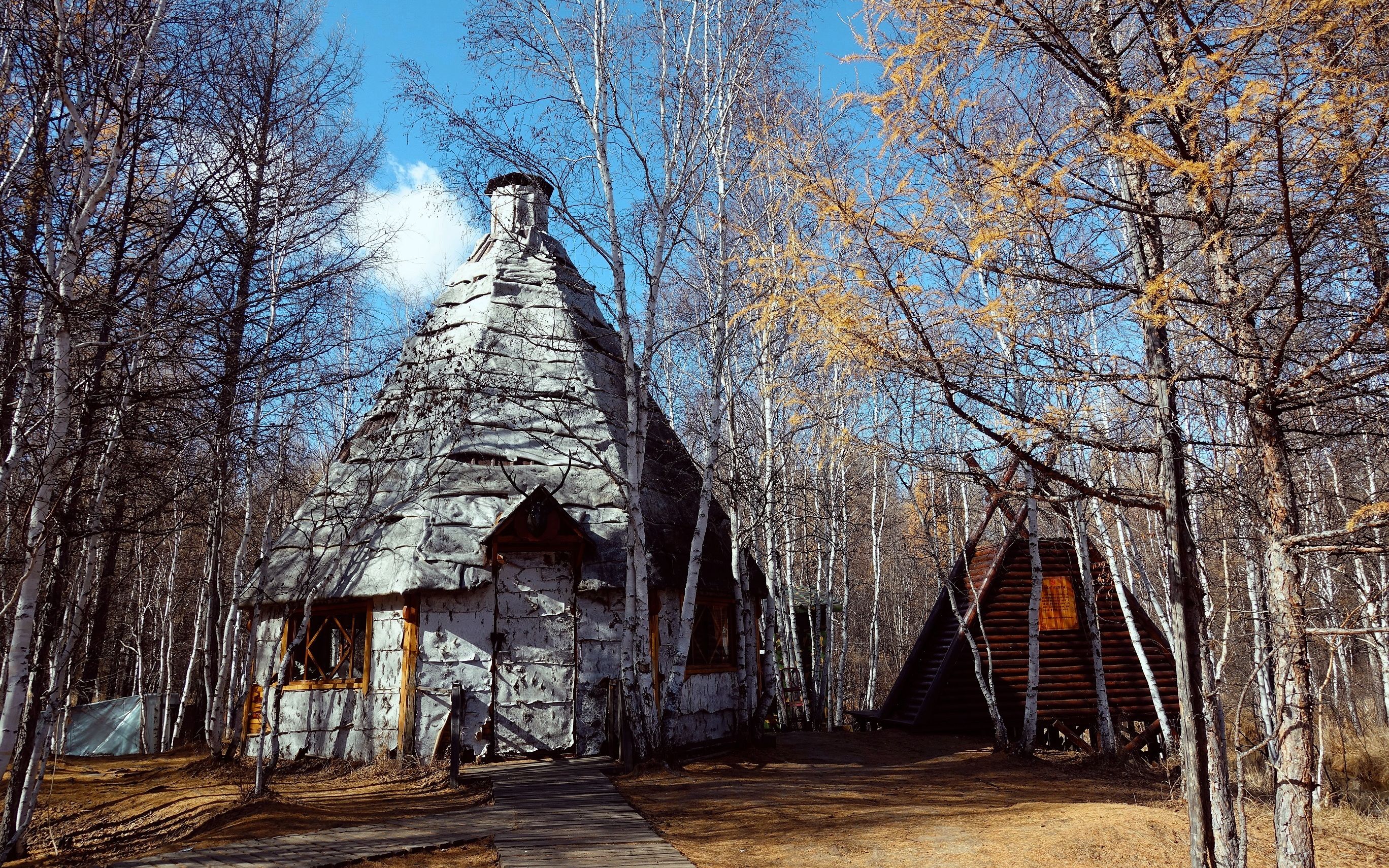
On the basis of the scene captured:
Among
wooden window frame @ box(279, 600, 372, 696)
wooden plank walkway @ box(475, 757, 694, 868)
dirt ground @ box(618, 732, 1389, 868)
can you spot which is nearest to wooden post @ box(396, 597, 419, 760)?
wooden window frame @ box(279, 600, 372, 696)

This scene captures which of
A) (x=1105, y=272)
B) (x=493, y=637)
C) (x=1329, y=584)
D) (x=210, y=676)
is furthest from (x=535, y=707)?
(x=1329, y=584)

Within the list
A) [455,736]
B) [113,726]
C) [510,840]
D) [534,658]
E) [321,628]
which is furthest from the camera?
[113,726]

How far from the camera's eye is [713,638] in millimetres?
13242

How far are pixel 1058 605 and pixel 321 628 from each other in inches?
511

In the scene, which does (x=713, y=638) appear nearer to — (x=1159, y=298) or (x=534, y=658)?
(x=534, y=658)

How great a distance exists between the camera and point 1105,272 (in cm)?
581

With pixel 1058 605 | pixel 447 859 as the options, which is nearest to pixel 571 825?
pixel 447 859

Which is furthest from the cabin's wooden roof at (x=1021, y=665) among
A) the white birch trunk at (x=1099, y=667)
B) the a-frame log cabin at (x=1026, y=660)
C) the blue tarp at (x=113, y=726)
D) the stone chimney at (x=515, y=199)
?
the blue tarp at (x=113, y=726)

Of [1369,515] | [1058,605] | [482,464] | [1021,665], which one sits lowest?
[1021,665]

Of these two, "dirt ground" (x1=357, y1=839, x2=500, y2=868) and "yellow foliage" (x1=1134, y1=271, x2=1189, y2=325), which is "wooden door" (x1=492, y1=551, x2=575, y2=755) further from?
"yellow foliage" (x1=1134, y1=271, x2=1189, y2=325)

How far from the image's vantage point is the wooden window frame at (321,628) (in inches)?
453

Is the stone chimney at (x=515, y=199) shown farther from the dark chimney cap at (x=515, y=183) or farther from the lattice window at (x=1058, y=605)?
the lattice window at (x=1058, y=605)

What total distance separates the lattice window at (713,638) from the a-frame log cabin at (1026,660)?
438cm

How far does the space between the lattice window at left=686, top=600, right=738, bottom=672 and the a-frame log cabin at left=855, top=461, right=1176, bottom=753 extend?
4.38 meters
